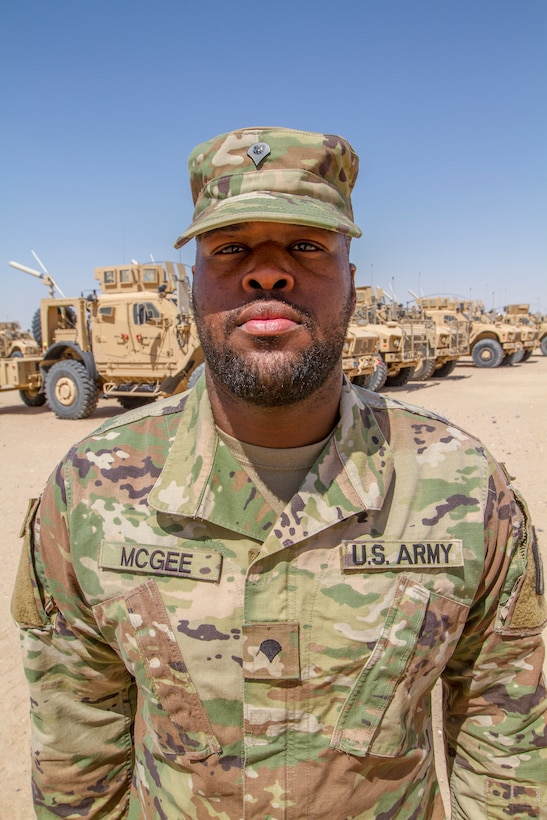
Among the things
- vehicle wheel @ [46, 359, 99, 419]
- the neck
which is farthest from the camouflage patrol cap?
vehicle wheel @ [46, 359, 99, 419]

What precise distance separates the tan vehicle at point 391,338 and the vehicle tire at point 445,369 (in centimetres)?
224

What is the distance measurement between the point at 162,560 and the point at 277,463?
32cm

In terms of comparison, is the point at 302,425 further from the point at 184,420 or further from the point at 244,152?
the point at 244,152

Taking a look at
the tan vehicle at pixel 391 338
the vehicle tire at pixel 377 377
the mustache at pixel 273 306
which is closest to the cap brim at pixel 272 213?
the mustache at pixel 273 306

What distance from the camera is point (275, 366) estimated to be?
1219 millimetres

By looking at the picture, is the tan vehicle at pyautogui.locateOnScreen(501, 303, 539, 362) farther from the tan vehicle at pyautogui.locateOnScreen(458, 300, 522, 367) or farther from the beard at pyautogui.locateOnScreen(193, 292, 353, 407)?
the beard at pyautogui.locateOnScreen(193, 292, 353, 407)

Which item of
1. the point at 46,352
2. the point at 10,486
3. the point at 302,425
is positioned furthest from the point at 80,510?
the point at 46,352

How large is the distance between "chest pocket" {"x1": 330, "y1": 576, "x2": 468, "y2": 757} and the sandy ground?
72.0 inches

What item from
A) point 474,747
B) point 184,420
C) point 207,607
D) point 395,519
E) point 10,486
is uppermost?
point 184,420

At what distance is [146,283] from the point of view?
12.6 m

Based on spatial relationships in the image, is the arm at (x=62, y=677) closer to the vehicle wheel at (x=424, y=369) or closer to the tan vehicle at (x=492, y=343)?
the vehicle wheel at (x=424, y=369)

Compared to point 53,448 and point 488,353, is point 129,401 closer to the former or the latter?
point 53,448

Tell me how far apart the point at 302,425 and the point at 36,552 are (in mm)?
655

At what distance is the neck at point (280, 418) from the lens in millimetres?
1310
